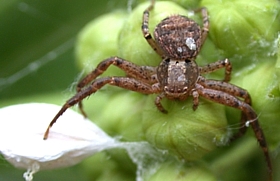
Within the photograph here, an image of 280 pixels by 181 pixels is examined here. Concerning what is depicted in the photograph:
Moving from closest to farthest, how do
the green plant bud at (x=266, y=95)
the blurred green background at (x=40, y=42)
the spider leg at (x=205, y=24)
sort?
the green plant bud at (x=266, y=95)
the spider leg at (x=205, y=24)
the blurred green background at (x=40, y=42)

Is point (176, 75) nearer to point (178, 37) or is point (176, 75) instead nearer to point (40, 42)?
point (178, 37)

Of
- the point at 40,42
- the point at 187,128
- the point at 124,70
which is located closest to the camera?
the point at 187,128

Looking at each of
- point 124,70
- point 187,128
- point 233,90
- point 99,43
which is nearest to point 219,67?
point 233,90

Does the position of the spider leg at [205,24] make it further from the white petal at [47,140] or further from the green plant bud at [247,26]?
the white petal at [47,140]

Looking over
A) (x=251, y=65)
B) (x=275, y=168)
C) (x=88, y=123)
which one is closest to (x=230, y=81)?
(x=251, y=65)

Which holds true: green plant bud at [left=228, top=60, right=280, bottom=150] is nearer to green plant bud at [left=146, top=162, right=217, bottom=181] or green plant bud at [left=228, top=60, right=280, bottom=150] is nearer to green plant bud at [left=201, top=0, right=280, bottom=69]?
green plant bud at [left=201, top=0, right=280, bottom=69]

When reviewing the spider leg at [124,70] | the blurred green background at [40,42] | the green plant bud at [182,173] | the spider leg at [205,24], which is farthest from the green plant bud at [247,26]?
the blurred green background at [40,42]
